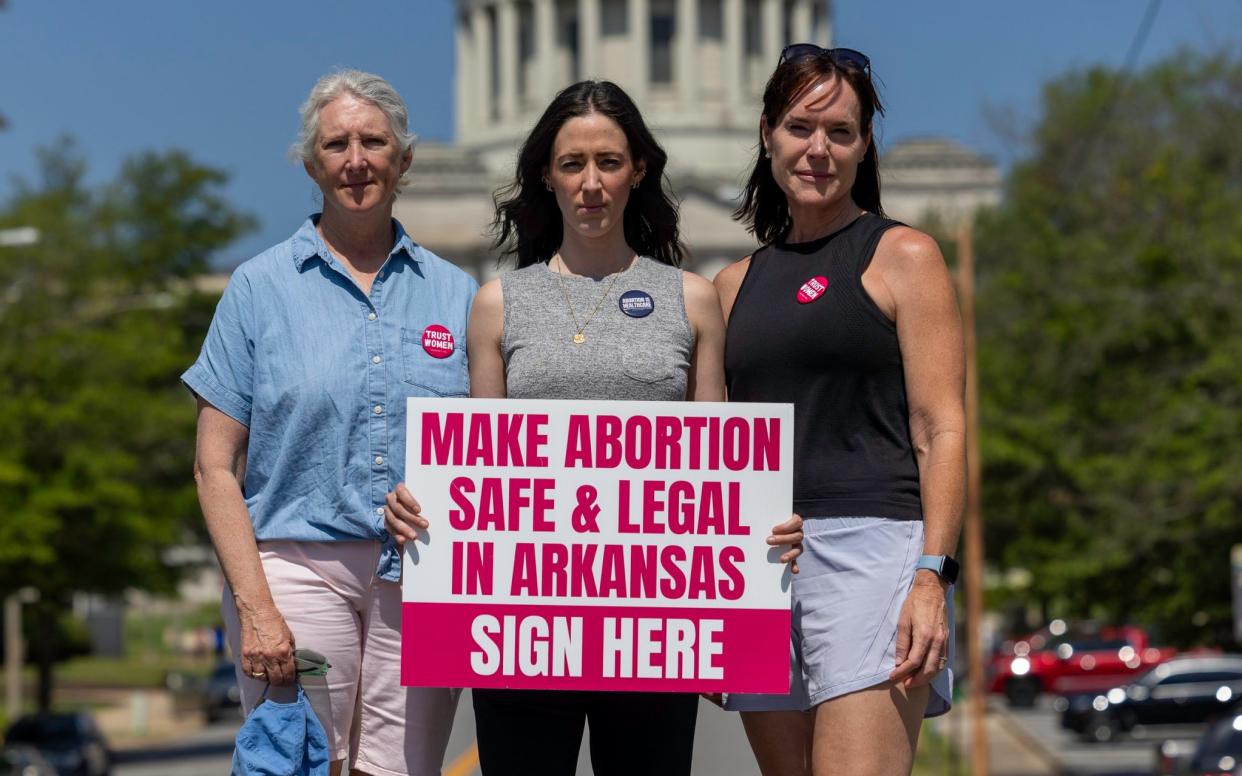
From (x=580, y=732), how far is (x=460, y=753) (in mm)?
18741

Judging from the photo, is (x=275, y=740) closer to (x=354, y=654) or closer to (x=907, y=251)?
(x=354, y=654)

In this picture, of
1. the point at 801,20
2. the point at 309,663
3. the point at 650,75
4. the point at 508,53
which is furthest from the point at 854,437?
the point at 508,53

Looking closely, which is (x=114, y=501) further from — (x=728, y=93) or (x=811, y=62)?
(x=728, y=93)

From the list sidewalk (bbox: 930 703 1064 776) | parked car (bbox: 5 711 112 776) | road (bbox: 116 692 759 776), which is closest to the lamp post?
road (bbox: 116 692 759 776)

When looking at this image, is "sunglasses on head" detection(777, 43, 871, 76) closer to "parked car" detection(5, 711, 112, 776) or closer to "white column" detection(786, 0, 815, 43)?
"parked car" detection(5, 711, 112, 776)

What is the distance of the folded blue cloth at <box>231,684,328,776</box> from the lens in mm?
4875

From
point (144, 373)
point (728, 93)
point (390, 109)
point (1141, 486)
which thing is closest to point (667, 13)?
point (728, 93)

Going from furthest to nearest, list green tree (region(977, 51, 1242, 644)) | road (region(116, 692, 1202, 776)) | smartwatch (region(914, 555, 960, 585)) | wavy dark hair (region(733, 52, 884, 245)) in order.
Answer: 1. green tree (region(977, 51, 1242, 644))
2. road (region(116, 692, 1202, 776))
3. wavy dark hair (region(733, 52, 884, 245))
4. smartwatch (region(914, 555, 960, 585))

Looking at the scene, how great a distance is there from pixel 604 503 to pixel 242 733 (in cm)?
96

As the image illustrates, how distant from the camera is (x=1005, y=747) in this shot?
3984cm

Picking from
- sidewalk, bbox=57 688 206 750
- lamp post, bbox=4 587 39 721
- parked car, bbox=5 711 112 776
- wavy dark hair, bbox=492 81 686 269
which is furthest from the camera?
sidewalk, bbox=57 688 206 750

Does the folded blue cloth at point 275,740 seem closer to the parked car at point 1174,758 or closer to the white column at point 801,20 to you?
the parked car at point 1174,758

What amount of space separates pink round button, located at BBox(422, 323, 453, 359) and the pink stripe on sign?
0.62 meters

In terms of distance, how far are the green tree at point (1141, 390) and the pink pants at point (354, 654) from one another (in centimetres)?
2288
